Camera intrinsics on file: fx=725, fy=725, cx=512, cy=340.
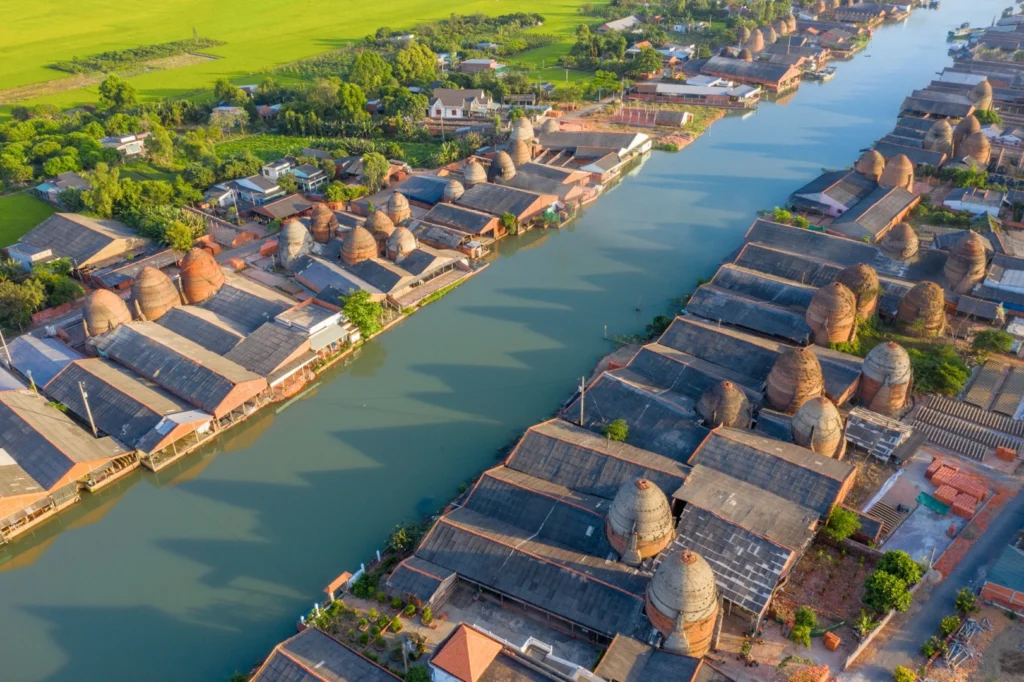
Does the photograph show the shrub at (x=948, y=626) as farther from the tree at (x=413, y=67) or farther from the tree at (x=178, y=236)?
the tree at (x=413, y=67)

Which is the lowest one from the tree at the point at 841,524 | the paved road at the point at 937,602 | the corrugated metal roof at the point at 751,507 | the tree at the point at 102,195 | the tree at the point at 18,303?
the paved road at the point at 937,602

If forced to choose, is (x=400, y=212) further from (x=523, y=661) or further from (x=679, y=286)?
(x=523, y=661)

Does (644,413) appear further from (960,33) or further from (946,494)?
(960,33)

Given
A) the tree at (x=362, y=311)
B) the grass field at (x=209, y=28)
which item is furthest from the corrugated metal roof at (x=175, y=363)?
the grass field at (x=209, y=28)

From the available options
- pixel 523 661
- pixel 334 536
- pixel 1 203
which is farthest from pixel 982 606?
pixel 1 203

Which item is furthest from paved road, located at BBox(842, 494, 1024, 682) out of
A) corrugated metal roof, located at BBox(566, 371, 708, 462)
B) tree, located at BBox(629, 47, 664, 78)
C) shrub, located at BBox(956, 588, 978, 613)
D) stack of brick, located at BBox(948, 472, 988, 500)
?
tree, located at BBox(629, 47, 664, 78)

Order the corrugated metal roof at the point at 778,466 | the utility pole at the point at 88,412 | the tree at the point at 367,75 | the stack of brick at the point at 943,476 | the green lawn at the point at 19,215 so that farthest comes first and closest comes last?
the tree at the point at 367,75 → the green lawn at the point at 19,215 → the utility pole at the point at 88,412 → the stack of brick at the point at 943,476 → the corrugated metal roof at the point at 778,466
